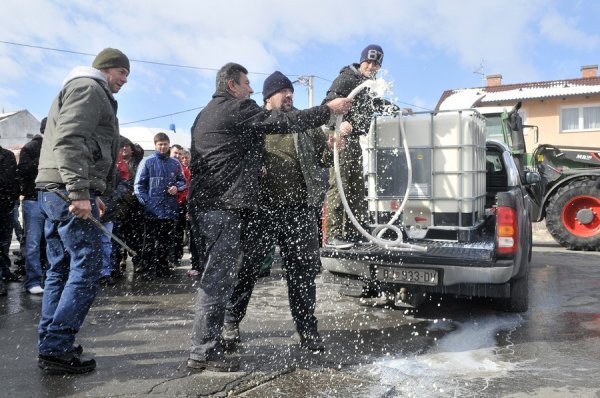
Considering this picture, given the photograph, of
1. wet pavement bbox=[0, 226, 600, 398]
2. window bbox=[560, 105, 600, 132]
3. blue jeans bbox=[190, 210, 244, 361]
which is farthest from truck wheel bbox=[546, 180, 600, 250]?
window bbox=[560, 105, 600, 132]

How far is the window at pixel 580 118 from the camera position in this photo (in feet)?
87.3

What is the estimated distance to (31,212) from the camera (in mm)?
6324

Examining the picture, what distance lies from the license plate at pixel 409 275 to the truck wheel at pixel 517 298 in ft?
3.08

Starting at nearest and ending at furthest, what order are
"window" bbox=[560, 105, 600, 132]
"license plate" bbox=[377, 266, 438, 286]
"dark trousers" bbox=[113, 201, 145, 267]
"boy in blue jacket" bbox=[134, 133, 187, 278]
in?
"license plate" bbox=[377, 266, 438, 286]
"boy in blue jacket" bbox=[134, 133, 187, 278]
"dark trousers" bbox=[113, 201, 145, 267]
"window" bbox=[560, 105, 600, 132]

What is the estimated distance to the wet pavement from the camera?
3.23 m

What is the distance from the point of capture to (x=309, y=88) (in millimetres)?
29656

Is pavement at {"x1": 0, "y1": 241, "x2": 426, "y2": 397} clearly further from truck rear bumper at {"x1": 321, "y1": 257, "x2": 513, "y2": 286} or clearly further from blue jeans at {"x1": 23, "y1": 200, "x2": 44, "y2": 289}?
truck rear bumper at {"x1": 321, "y1": 257, "x2": 513, "y2": 286}

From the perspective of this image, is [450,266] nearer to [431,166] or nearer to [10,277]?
[431,166]

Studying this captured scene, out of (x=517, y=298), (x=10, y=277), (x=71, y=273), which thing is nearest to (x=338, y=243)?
(x=517, y=298)

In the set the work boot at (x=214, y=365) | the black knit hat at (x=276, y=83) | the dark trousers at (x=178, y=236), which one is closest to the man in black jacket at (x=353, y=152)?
the black knit hat at (x=276, y=83)

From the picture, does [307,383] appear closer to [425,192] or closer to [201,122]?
[201,122]

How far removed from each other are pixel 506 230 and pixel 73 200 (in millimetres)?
3360

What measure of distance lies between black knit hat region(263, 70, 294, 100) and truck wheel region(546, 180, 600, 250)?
25.5 feet

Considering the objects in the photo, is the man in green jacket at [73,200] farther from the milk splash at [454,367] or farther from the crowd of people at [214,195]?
the milk splash at [454,367]
